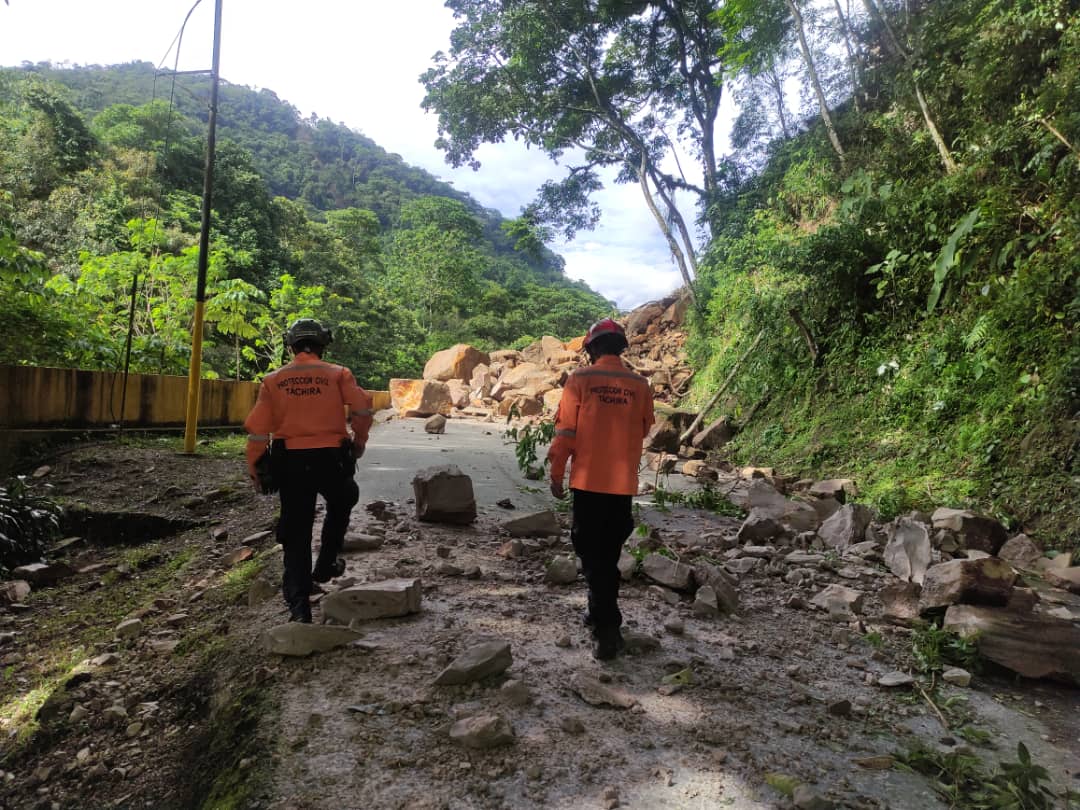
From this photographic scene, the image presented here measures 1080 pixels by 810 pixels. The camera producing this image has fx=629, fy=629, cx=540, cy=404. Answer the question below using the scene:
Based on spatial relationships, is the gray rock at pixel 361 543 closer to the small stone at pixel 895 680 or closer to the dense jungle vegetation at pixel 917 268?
the small stone at pixel 895 680

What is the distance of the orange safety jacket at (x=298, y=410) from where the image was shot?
11.3ft

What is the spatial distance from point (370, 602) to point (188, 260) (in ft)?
41.4

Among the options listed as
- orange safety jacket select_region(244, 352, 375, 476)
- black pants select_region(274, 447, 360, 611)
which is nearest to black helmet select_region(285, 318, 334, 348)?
orange safety jacket select_region(244, 352, 375, 476)

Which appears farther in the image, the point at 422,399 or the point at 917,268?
the point at 422,399

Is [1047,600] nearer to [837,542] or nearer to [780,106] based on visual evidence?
[837,542]

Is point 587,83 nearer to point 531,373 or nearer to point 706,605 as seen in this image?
point 531,373

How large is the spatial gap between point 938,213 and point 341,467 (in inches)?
363

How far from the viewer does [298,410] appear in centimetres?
345

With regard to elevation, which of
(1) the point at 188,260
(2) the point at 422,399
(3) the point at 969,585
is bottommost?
(3) the point at 969,585

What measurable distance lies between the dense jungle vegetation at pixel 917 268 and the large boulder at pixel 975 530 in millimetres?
547

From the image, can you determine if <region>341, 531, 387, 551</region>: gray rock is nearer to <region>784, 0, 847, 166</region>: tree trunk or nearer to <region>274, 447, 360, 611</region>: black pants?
<region>274, 447, 360, 611</region>: black pants

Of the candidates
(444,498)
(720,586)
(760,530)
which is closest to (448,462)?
(444,498)

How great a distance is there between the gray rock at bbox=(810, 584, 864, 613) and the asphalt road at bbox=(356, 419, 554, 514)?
130 inches

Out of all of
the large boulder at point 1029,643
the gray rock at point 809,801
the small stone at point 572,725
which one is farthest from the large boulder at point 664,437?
the gray rock at point 809,801
